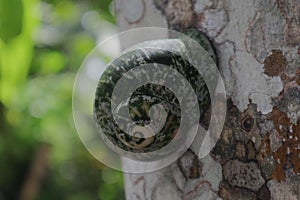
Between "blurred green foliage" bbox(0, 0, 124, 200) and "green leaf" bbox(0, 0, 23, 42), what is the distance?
0.54 ft

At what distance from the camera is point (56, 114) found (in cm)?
145

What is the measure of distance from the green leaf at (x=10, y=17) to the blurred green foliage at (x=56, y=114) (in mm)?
165

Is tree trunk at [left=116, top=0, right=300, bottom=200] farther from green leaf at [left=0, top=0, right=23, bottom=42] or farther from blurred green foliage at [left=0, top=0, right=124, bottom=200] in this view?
blurred green foliage at [left=0, top=0, right=124, bottom=200]

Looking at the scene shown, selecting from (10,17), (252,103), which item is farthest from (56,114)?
(252,103)

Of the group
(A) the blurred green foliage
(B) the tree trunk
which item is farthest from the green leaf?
(B) the tree trunk

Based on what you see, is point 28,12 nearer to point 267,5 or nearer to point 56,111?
point 267,5

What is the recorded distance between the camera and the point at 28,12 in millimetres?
842

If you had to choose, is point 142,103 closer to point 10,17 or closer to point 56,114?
point 10,17

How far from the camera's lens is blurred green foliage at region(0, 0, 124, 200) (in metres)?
1.46

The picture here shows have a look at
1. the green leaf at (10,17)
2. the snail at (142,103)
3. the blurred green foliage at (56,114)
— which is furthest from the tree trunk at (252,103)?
the blurred green foliage at (56,114)

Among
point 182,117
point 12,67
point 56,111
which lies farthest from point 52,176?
point 182,117

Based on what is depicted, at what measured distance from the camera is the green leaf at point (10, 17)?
810 mm

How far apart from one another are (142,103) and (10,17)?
340 millimetres

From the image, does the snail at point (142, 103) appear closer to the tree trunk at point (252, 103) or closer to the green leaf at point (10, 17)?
the tree trunk at point (252, 103)
